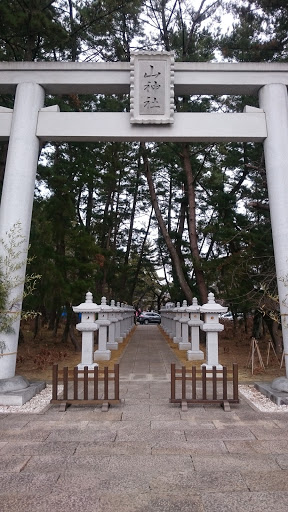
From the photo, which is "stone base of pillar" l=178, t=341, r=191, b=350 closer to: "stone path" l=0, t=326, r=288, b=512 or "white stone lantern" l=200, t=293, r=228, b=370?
"white stone lantern" l=200, t=293, r=228, b=370

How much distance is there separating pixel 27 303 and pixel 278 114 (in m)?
7.63

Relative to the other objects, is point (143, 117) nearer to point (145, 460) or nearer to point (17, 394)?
point (17, 394)

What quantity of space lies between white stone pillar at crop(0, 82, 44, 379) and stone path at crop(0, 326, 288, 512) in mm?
1355

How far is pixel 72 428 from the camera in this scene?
4.86 metres

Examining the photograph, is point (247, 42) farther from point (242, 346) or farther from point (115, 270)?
point (115, 270)

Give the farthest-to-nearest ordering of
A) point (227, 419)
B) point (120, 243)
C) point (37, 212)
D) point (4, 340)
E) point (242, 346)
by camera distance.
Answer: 1. point (120, 243)
2. point (242, 346)
3. point (37, 212)
4. point (4, 340)
5. point (227, 419)

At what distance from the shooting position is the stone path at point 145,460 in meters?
3.03

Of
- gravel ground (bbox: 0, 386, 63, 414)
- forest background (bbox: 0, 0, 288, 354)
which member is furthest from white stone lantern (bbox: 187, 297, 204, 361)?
gravel ground (bbox: 0, 386, 63, 414)

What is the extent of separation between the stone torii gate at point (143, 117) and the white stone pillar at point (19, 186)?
0.7 inches

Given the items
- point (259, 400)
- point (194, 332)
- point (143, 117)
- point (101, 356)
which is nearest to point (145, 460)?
point (259, 400)

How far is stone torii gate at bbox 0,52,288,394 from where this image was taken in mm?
6832

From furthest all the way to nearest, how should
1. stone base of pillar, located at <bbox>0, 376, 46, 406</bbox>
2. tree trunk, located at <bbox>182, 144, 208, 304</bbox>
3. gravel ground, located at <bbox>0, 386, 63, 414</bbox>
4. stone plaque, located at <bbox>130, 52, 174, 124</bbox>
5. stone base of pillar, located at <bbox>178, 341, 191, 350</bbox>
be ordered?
stone base of pillar, located at <bbox>178, 341, 191, 350</bbox> < tree trunk, located at <bbox>182, 144, 208, 304</bbox> < stone plaque, located at <bbox>130, 52, 174, 124</bbox> < stone base of pillar, located at <bbox>0, 376, 46, 406</bbox> < gravel ground, located at <bbox>0, 386, 63, 414</bbox>

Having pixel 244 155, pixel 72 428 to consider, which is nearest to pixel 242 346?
pixel 244 155

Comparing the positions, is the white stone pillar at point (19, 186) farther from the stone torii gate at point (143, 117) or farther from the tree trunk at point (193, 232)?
the tree trunk at point (193, 232)
